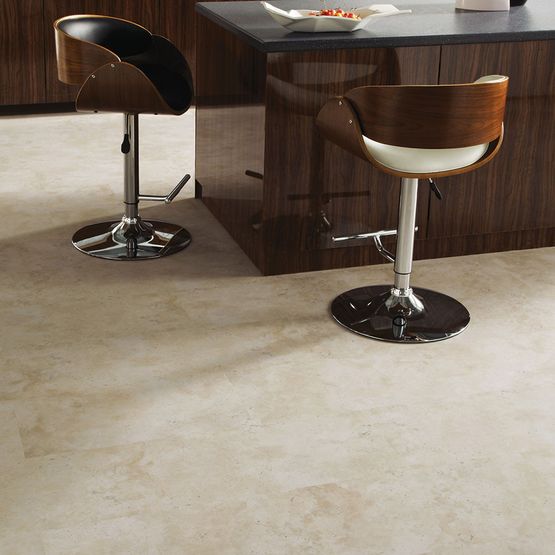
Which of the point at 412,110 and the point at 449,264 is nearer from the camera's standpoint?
the point at 412,110

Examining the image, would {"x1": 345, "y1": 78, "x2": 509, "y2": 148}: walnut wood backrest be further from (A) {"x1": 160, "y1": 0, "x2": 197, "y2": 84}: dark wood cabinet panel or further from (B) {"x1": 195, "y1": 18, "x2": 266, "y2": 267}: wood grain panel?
(A) {"x1": 160, "y1": 0, "x2": 197, "y2": 84}: dark wood cabinet panel

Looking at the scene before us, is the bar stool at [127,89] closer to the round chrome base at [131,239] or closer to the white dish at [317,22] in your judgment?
the round chrome base at [131,239]

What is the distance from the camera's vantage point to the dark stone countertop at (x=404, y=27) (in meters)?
3.33

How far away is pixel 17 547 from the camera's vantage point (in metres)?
2.16

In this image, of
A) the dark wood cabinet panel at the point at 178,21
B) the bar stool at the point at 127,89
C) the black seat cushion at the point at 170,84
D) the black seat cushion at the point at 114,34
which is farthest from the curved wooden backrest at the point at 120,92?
the dark wood cabinet panel at the point at 178,21

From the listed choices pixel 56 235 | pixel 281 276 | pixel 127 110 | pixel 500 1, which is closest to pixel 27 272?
pixel 56 235

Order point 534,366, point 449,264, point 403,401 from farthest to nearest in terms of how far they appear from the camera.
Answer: point 449,264, point 534,366, point 403,401

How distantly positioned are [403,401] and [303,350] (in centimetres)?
42

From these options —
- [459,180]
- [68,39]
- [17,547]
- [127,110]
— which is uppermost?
[68,39]

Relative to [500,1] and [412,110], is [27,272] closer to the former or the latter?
[412,110]

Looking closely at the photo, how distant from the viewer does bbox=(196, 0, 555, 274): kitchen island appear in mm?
3404

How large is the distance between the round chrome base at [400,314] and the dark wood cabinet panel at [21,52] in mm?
3078

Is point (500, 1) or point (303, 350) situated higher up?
point (500, 1)

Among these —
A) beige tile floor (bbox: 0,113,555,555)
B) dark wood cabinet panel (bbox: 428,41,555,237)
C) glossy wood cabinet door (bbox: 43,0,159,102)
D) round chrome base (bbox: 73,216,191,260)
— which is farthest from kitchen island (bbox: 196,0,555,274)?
glossy wood cabinet door (bbox: 43,0,159,102)
